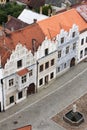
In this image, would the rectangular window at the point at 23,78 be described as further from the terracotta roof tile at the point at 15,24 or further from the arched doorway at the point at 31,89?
the terracotta roof tile at the point at 15,24

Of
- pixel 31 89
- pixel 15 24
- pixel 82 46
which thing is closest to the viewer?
pixel 31 89

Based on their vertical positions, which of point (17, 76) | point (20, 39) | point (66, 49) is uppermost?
point (20, 39)

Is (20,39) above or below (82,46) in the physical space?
above

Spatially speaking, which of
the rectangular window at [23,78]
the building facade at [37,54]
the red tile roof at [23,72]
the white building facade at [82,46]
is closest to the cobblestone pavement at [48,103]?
the building facade at [37,54]

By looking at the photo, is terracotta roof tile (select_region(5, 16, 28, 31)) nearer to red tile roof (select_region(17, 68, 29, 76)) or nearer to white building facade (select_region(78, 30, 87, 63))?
red tile roof (select_region(17, 68, 29, 76))

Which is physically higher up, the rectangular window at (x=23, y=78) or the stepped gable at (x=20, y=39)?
the stepped gable at (x=20, y=39)

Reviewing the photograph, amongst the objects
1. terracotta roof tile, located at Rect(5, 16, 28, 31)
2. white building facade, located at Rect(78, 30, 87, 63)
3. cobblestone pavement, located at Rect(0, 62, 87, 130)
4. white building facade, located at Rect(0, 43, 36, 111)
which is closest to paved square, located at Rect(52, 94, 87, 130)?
cobblestone pavement, located at Rect(0, 62, 87, 130)

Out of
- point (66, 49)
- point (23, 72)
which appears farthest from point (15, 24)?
point (23, 72)

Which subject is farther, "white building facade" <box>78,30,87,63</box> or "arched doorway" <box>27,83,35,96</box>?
"white building facade" <box>78,30,87,63</box>

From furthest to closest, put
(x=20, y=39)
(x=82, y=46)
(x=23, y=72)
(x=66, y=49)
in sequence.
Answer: (x=82, y=46), (x=66, y=49), (x=20, y=39), (x=23, y=72)

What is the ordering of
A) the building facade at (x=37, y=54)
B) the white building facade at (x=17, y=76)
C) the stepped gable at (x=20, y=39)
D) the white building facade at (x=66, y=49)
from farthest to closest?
the white building facade at (x=66, y=49)
the building facade at (x=37, y=54)
the white building facade at (x=17, y=76)
the stepped gable at (x=20, y=39)

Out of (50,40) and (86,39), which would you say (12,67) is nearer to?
(50,40)

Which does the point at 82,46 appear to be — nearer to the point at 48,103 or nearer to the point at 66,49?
the point at 66,49

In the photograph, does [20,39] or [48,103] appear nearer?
[20,39]
